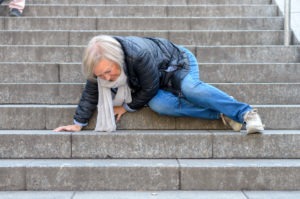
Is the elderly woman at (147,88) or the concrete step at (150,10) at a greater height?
the concrete step at (150,10)

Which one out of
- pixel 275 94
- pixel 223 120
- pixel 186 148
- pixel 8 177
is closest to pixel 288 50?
pixel 275 94

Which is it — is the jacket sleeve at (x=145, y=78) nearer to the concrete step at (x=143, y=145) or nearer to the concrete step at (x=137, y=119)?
the concrete step at (x=137, y=119)

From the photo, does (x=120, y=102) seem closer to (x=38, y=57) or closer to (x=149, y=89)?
(x=149, y=89)

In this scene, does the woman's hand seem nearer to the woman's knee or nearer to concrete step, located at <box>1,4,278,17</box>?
the woman's knee

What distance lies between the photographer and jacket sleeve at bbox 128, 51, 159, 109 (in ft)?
13.1

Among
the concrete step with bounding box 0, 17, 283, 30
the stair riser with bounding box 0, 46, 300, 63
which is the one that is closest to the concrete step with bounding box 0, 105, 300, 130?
the stair riser with bounding box 0, 46, 300, 63

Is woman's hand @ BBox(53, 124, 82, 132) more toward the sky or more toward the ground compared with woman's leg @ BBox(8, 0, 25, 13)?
more toward the ground

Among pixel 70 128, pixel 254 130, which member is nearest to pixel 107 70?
pixel 70 128

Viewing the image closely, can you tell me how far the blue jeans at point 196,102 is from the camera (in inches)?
160

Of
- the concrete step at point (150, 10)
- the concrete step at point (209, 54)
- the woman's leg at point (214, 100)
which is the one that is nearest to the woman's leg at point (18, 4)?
the concrete step at point (150, 10)

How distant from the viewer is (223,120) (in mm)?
4285

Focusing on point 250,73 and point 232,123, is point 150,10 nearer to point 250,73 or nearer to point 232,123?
point 250,73
